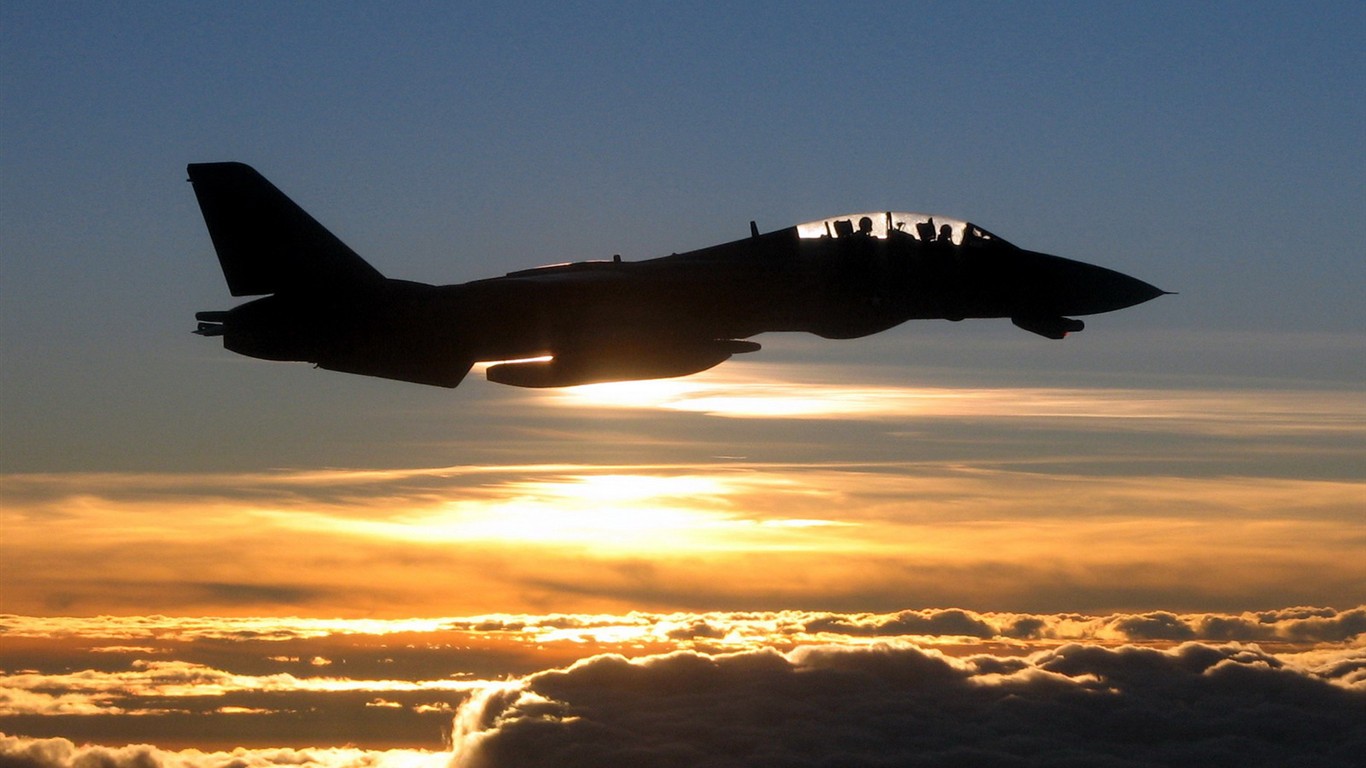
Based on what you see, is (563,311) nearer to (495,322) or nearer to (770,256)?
(495,322)

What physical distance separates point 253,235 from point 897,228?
15115 millimetres

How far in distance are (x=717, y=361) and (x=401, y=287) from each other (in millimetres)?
7529

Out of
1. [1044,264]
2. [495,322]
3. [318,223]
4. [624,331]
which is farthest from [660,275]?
[1044,264]

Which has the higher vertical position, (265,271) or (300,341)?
(265,271)

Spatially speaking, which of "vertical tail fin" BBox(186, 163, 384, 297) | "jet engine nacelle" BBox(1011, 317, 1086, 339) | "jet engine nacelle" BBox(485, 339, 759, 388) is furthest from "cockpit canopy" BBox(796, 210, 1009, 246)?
"vertical tail fin" BBox(186, 163, 384, 297)

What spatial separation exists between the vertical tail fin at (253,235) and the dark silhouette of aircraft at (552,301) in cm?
3

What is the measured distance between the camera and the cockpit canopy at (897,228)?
1072 inches

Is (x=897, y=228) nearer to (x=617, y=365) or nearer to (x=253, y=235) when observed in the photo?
(x=617, y=365)

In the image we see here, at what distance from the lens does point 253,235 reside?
25.3 metres

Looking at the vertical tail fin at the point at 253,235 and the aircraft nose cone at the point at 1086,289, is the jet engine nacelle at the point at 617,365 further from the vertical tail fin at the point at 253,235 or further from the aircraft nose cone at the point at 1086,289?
the aircraft nose cone at the point at 1086,289

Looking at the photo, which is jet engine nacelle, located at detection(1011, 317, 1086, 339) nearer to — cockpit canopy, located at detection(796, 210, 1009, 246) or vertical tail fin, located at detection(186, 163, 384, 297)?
cockpit canopy, located at detection(796, 210, 1009, 246)

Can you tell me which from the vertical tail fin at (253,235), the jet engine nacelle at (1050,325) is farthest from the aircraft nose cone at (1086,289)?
the vertical tail fin at (253,235)

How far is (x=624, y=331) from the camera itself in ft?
80.0

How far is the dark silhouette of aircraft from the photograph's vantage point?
24422 millimetres
